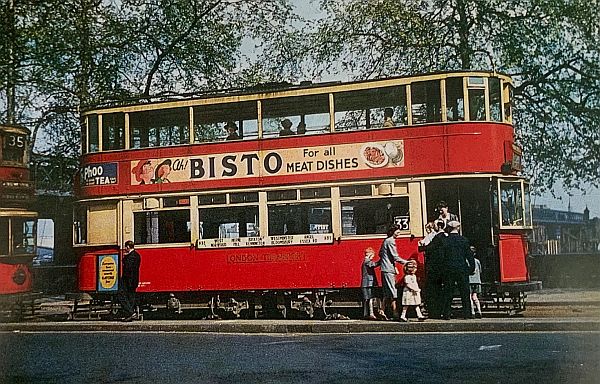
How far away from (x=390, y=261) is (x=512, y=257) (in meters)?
1.01

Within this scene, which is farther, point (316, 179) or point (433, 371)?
point (316, 179)

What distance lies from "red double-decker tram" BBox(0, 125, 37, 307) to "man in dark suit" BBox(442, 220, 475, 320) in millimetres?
3263

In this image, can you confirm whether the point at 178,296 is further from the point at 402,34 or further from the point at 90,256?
the point at 402,34

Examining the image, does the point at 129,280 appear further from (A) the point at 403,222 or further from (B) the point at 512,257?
(B) the point at 512,257

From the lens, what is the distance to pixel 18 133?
668cm

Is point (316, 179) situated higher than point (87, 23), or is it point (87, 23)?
point (87, 23)

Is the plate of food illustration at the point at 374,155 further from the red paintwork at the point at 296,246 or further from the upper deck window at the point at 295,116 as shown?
the upper deck window at the point at 295,116

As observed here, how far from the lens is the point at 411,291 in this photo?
270 inches

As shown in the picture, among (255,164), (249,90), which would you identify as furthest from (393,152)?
(249,90)

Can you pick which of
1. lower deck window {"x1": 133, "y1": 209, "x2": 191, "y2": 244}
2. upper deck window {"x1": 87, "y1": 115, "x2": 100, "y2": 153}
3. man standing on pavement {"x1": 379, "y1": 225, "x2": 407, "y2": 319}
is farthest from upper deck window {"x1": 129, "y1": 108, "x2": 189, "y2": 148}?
man standing on pavement {"x1": 379, "y1": 225, "x2": 407, "y2": 319}

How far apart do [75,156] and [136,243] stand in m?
0.96

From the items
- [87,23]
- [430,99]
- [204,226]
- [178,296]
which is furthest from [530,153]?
[87,23]

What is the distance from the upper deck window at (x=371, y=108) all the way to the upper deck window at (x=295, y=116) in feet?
0.47

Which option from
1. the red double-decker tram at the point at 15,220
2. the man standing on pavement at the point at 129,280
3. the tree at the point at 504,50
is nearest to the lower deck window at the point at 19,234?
the red double-decker tram at the point at 15,220
